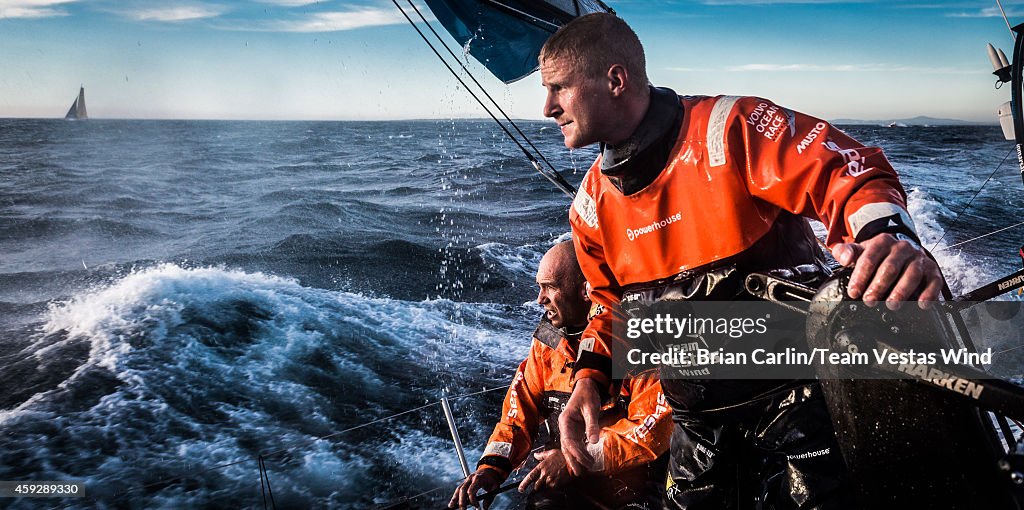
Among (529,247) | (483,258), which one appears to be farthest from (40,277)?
(529,247)

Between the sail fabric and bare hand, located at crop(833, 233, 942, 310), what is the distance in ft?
18.6

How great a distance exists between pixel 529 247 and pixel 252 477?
838cm

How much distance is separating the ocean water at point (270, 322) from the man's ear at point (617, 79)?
1.70m

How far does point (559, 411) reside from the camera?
313 cm

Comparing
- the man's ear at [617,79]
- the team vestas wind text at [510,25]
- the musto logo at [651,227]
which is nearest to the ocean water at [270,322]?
the musto logo at [651,227]

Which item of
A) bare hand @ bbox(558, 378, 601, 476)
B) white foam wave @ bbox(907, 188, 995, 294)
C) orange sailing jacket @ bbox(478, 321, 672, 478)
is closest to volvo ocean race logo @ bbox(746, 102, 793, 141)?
bare hand @ bbox(558, 378, 601, 476)

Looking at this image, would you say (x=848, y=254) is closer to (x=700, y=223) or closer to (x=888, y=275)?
(x=888, y=275)

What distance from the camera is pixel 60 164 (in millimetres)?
21062

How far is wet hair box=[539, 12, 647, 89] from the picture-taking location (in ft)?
5.54

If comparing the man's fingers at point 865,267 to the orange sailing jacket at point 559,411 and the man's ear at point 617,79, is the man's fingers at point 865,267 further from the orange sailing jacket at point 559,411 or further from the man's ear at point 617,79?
the orange sailing jacket at point 559,411

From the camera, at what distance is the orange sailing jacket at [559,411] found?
8.82ft

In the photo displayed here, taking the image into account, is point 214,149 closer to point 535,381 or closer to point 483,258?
point 483,258

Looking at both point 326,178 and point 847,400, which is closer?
point 847,400

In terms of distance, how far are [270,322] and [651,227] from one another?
7.75 meters
